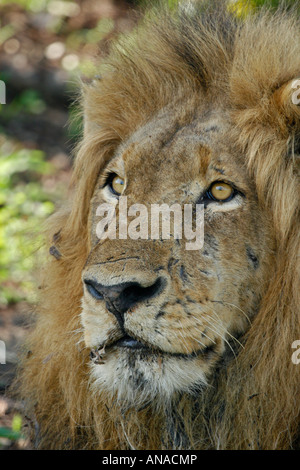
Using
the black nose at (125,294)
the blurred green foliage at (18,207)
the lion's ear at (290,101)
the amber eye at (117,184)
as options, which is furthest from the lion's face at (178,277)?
the blurred green foliage at (18,207)

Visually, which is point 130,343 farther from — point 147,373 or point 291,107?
point 291,107

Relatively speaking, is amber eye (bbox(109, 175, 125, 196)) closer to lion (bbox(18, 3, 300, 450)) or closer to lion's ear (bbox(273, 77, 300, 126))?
lion (bbox(18, 3, 300, 450))

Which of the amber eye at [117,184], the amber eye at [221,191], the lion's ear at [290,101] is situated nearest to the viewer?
the lion's ear at [290,101]

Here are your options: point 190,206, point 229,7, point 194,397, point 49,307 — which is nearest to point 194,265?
point 190,206

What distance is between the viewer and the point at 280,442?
331cm

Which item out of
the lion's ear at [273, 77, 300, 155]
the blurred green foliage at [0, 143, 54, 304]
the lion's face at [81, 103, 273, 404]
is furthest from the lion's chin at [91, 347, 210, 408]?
the blurred green foliage at [0, 143, 54, 304]

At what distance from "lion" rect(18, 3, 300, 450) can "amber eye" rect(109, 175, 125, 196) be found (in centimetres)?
1

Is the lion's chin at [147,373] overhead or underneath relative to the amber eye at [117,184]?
underneath

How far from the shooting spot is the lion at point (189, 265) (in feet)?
9.96

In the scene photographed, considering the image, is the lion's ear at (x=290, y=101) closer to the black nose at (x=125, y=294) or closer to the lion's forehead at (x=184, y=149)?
the lion's forehead at (x=184, y=149)

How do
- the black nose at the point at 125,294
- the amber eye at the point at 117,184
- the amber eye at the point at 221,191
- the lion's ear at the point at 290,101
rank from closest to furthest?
the black nose at the point at 125,294, the lion's ear at the point at 290,101, the amber eye at the point at 221,191, the amber eye at the point at 117,184

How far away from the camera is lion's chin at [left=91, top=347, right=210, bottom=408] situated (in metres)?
3.02

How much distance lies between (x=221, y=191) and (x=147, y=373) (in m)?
0.98

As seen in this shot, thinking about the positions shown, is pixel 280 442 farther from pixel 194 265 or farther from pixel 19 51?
pixel 19 51
